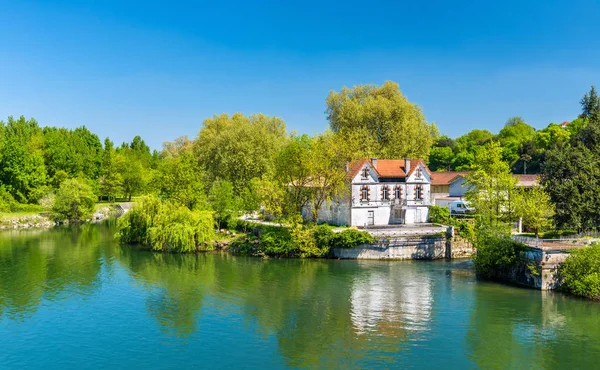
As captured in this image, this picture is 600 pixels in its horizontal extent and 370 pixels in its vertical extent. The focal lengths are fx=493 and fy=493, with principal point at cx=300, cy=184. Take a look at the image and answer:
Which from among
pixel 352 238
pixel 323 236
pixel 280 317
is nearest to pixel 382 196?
pixel 352 238

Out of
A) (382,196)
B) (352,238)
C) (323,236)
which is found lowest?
(352,238)

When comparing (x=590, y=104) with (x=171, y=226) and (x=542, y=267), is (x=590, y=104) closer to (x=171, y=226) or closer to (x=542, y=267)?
(x=542, y=267)

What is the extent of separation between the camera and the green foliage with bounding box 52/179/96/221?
264 ft

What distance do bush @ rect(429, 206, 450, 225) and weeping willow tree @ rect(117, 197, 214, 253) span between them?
87.6 ft

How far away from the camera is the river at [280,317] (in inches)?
1045

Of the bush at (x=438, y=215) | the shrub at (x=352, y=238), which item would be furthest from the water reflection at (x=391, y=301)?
the bush at (x=438, y=215)

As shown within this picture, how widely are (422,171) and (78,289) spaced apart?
4034 centimetres

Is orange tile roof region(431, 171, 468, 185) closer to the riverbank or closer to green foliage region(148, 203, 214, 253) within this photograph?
green foliage region(148, 203, 214, 253)

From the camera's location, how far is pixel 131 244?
59781 mm

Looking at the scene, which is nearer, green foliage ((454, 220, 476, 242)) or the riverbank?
green foliage ((454, 220, 476, 242))

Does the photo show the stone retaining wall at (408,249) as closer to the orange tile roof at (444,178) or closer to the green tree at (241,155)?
the green tree at (241,155)

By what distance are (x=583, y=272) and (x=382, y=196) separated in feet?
84.0

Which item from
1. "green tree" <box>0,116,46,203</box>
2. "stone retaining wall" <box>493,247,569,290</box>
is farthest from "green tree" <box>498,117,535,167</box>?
"green tree" <box>0,116,46,203</box>

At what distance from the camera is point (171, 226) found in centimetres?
5328
